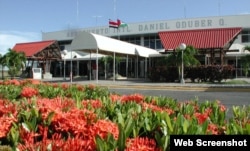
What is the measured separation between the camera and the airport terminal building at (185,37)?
35.0 metres

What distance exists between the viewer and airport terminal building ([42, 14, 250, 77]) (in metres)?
35.0

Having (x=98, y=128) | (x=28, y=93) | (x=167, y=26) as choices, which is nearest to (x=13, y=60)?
(x=167, y=26)

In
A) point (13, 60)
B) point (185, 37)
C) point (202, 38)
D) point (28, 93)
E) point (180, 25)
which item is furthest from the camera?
Answer: point (180, 25)

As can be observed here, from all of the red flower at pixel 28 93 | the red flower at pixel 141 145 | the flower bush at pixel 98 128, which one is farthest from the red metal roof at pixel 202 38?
the red flower at pixel 141 145

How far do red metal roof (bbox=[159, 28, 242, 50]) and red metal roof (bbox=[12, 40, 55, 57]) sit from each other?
16.9m

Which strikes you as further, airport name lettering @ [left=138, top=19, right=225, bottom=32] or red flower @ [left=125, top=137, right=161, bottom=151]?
airport name lettering @ [left=138, top=19, right=225, bottom=32]

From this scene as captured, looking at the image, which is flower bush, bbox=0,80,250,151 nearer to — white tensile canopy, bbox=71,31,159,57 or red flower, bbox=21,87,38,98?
red flower, bbox=21,87,38,98

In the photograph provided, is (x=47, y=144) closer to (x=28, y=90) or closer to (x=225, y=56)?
(x=28, y=90)

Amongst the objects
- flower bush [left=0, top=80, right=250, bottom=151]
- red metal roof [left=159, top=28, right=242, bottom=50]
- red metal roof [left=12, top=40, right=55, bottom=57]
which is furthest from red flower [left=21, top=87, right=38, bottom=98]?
red metal roof [left=12, top=40, right=55, bottom=57]

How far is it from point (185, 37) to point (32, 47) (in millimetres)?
21737

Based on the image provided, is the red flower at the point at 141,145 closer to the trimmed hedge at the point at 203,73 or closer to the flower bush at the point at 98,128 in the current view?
the flower bush at the point at 98,128

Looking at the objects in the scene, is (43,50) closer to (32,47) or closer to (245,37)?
(32,47)

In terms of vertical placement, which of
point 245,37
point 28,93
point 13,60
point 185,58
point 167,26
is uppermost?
point 167,26

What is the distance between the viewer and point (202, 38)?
35531mm
